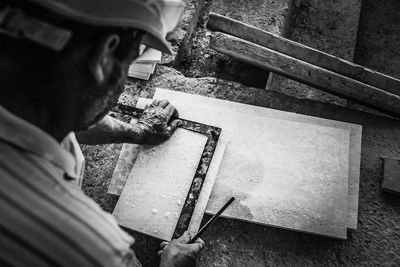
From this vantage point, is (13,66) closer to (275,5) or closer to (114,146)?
(114,146)

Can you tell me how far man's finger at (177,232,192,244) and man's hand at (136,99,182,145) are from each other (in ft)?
2.12

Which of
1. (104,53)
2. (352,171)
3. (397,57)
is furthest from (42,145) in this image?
(397,57)

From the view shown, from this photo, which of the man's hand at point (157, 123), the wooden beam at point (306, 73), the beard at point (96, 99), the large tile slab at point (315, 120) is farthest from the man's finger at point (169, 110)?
the beard at point (96, 99)

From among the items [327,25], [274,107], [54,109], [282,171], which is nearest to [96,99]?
[54,109]

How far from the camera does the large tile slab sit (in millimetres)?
2420

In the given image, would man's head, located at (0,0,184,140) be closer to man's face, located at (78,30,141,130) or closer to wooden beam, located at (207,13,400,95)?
man's face, located at (78,30,141,130)

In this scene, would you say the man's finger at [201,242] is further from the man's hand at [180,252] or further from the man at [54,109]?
the man at [54,109]

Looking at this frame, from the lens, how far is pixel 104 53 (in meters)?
1.28

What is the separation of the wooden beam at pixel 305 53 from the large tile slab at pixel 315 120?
431mm

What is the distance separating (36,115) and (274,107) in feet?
6.34

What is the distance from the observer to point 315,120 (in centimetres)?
272

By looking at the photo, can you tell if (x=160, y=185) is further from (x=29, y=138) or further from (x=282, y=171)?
(x=29, y=138)

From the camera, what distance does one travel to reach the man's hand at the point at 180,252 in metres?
2.06

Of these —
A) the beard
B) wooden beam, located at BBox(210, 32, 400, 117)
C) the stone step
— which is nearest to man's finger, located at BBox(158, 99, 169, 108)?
wooden beam, located at BBox(210, 32, 400, 117)
